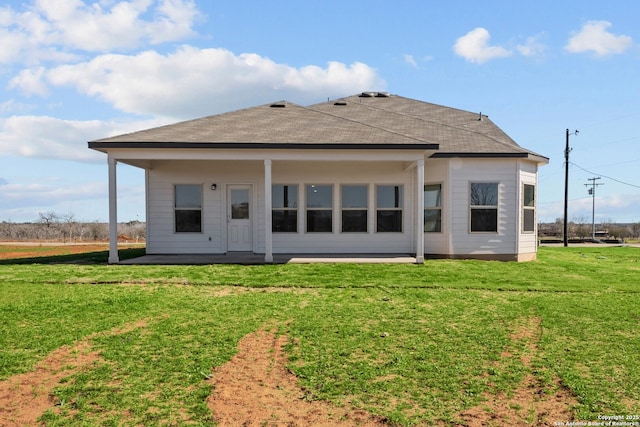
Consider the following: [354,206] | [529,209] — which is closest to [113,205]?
[354,206]

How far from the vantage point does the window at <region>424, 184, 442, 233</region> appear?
1395 cm

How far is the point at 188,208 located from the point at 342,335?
9.97 m

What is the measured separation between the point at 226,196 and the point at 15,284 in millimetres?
6385

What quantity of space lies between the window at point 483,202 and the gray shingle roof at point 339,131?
100 centimetres

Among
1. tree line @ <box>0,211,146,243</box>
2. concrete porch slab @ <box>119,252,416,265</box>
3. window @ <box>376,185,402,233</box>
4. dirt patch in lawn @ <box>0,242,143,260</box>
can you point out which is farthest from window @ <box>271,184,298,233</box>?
tree line @ <box>0,211,146,243</box>

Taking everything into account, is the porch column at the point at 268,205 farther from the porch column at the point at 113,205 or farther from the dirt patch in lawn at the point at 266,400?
the dirt patch in lawn at the point at 266,400

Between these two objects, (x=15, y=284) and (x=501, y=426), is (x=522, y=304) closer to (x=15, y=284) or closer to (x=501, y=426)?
(x=501, y=426)

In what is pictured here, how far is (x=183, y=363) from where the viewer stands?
187 inches

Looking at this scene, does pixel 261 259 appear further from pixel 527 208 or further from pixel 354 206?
pixel 527 208

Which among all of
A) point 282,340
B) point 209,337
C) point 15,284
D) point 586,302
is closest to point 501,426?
point 282,340

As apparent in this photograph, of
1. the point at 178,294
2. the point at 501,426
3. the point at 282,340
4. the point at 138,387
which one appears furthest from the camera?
the point at 178,294

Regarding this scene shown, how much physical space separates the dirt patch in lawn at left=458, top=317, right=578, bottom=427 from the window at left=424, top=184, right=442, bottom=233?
31.5 ft

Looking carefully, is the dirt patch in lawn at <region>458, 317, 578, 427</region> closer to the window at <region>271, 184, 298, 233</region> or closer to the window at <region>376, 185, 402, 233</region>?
the window at <region>376, 185, 402, 233</region>

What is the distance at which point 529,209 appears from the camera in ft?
47.6
